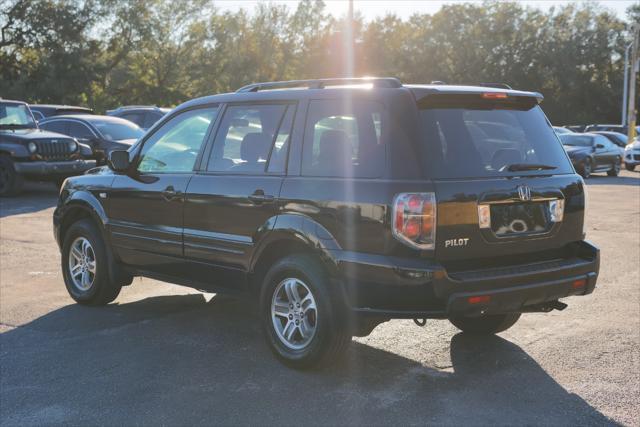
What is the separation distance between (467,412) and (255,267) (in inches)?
70.1

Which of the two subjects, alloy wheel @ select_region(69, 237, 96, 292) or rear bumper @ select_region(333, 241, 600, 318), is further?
alloy wheel @ select_region(69, 237, 96, 292)

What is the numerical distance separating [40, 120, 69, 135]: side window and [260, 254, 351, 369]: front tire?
14112mm

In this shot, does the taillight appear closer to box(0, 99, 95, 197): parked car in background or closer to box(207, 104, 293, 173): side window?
box(207, 104, 293, 173): side window

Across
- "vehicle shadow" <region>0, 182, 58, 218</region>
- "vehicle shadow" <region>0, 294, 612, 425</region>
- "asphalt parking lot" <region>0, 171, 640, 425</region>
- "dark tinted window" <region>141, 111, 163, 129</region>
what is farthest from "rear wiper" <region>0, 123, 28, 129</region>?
"vehicle shadow" <region>0, 294, 612, 425</region>

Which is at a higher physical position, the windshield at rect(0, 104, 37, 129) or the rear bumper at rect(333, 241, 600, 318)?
the windshield at rect(0, 104, 37, 129)

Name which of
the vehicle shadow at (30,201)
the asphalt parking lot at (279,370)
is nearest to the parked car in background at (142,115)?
the vehicle shadow at (30,201)

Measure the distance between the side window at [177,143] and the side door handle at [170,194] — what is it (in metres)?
0.16

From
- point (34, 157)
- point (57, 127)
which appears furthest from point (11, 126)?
point (57, 127)

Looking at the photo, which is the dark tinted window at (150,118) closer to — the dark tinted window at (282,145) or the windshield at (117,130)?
the windshield at (117,130)

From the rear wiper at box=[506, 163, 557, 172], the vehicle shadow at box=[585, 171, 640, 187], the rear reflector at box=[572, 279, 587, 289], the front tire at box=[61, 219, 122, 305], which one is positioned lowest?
the vehicle shadow at box=[585, 171, 640, 187]

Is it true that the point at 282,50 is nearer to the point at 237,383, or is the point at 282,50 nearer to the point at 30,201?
the point at 30,201

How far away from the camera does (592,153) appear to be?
958 inches

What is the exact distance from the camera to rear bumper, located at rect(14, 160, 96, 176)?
15102 millimetres

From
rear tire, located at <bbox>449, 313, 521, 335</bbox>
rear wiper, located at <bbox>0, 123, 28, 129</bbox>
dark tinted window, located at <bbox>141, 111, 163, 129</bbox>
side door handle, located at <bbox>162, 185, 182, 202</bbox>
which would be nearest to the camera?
rear tire, located at <bbox>449, 313, 521, 335</bbox>
